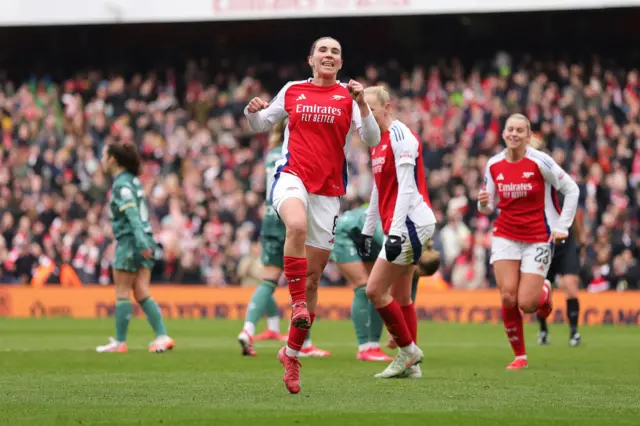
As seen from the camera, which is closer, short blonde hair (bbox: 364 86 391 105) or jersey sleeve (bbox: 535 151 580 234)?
short blonde hair (bbox: 364 86 391 105)

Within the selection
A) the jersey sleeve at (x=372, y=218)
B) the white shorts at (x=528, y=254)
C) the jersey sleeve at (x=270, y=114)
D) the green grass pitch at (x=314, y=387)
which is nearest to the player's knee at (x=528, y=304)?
the white shorts at (x=528, y=254)

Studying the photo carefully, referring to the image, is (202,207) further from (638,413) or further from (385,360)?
(638,413)

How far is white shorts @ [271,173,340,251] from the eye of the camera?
8.30 meters

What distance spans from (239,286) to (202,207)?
308cm

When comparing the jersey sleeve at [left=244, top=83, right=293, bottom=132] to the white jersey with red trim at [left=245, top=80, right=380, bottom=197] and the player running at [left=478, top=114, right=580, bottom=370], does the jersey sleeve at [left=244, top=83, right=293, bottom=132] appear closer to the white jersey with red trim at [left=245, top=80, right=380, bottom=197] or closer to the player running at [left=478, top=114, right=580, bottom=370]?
the white jersey with red trim at [left=245, top=80, right=380, bottom=197]

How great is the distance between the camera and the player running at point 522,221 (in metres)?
10.9

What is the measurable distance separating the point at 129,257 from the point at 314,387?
16.1 feet

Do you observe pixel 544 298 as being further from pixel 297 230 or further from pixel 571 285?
pixel 571 285

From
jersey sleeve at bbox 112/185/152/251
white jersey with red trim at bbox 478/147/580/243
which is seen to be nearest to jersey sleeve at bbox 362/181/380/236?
white jersey with red trim at bbox 478/147/580/243

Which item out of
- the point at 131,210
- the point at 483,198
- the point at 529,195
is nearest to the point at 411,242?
the point at 483,198

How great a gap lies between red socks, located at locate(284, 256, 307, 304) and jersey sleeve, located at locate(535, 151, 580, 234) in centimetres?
360

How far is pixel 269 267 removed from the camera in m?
12.8

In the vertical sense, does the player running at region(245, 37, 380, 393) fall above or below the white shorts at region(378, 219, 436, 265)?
above

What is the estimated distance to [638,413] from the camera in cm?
707
